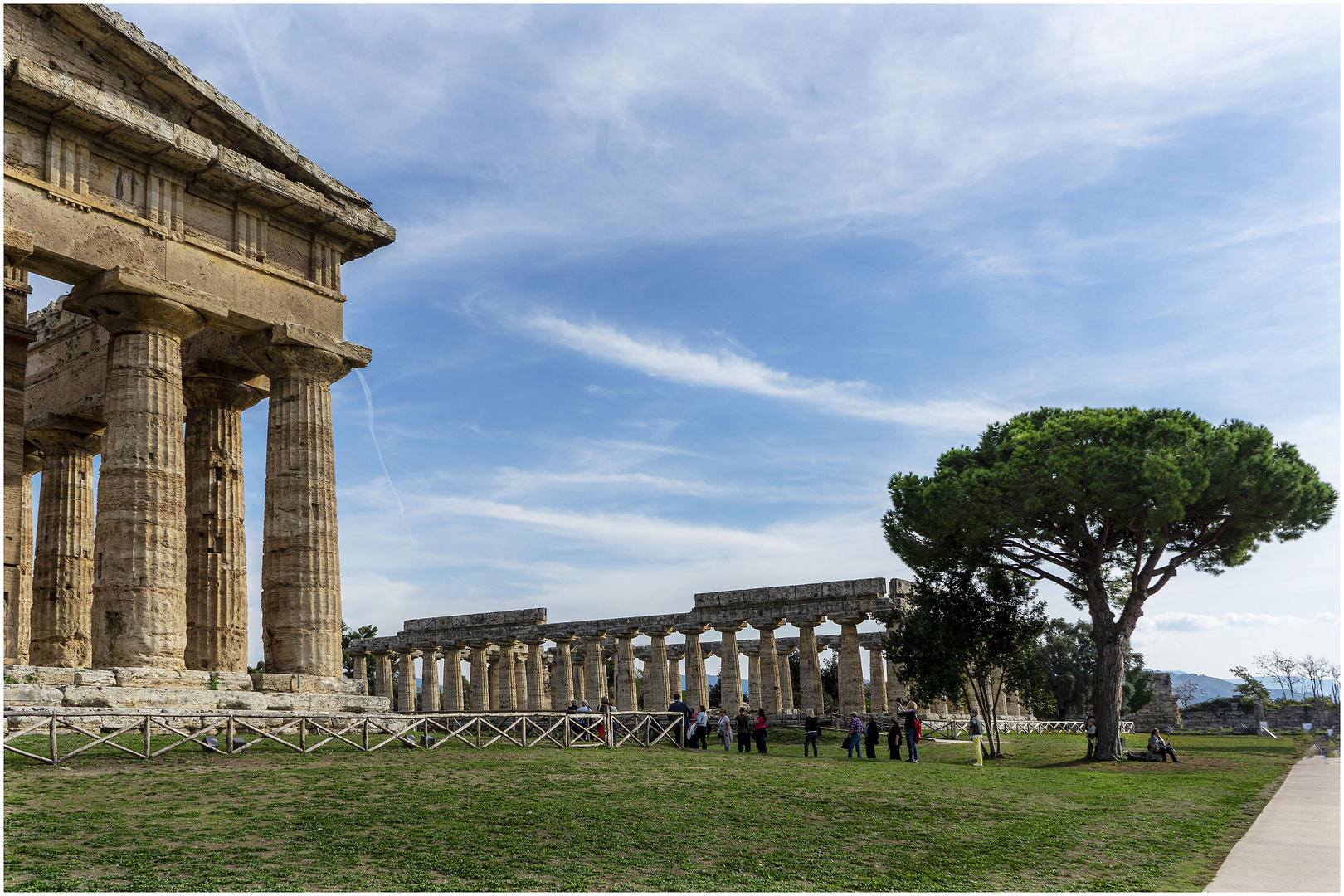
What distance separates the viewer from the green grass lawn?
9844mm

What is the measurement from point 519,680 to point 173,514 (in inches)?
1521

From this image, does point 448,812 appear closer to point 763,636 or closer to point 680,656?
point 763,636

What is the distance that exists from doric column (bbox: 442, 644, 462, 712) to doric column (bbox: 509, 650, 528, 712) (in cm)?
354

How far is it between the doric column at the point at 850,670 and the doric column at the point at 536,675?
59.3ft

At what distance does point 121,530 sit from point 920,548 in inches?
1084

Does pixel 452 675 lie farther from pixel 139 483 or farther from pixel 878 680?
pixel 139 483

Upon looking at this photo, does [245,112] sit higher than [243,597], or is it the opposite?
[245,112]

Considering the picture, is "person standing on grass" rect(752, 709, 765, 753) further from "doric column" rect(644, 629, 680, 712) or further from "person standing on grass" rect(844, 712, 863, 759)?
"doric column" rect(644, 629, 680, 712)

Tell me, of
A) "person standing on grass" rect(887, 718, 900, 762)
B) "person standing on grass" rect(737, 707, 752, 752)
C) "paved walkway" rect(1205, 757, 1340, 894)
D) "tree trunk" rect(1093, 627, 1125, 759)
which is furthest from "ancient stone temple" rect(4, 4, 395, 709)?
"tree trunk" rect(1093, 627, 1125, 759)

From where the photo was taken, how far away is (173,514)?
22219mm

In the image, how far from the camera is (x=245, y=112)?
25.7 metres

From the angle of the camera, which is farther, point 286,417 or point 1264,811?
point 286,417

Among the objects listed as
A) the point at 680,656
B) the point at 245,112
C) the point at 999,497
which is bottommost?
the point at 680,656

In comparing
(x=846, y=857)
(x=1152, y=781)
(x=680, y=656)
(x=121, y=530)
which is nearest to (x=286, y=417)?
(x=121, y=530)
